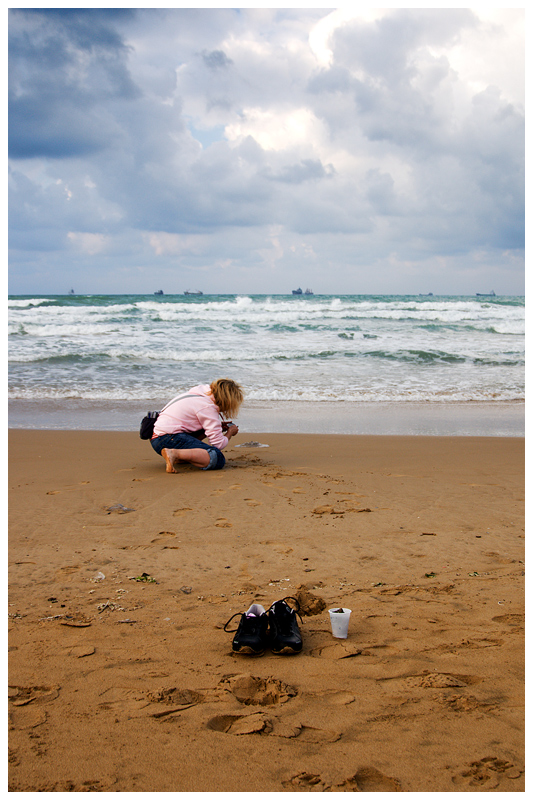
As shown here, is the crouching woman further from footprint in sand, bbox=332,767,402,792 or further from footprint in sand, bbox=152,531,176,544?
footprint in sand, bbox=332,767,402,792

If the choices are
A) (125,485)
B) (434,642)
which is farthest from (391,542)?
(125,485)

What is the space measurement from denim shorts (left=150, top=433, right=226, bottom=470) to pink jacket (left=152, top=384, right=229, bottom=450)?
0.06m

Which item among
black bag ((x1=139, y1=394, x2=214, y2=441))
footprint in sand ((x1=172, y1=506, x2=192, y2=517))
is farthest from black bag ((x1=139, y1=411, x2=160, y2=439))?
footprint in sand ((x1=172, y1=506, x2=192, y2=517))

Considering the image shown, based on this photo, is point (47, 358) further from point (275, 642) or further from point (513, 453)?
point (275, 642)

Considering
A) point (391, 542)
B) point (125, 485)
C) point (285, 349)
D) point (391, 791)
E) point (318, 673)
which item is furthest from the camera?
point (285, 349)

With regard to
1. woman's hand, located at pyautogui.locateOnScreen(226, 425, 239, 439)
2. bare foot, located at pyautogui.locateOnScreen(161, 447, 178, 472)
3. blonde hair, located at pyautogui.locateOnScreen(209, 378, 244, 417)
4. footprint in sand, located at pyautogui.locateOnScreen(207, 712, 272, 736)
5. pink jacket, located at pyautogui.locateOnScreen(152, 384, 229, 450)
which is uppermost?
blonde hair, located at pyautogui.locateOnScreen(209, 378, 244, 417)

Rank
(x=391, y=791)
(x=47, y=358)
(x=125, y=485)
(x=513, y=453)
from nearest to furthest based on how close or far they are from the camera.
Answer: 1. (x=391, y=791)
2. (x=125, y=485)
3. (x=513, y=453)
4. (x=47, y=358)

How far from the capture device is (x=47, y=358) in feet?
49.2

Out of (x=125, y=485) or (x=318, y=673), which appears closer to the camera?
(x=318, y=673)

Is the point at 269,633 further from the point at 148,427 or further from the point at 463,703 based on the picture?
the point at 148,427

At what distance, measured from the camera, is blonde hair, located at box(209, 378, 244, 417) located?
5.82m

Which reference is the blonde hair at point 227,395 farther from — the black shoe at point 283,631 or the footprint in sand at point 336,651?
the footprint in sand at point 336,651

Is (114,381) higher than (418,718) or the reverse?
higher
